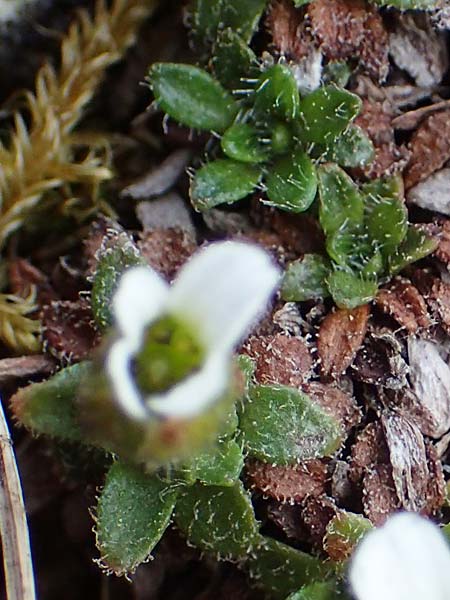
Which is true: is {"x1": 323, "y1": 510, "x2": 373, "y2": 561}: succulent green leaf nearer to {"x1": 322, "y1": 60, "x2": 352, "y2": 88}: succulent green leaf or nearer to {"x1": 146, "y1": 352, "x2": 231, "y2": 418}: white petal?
{"x1": 146, "y1": 352, "x2": 231, "y2": 418}: white petal

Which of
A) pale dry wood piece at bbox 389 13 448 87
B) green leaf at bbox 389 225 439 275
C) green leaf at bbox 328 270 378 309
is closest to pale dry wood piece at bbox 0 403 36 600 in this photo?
green leaf at bbox 328 270 378 309

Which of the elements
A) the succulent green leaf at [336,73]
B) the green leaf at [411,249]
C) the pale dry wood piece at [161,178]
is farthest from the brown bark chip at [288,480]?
the succulent green leaf at [336,73]

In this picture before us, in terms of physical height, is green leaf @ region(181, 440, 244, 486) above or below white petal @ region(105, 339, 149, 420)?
below

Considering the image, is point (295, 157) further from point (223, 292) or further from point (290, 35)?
point (223, 292)

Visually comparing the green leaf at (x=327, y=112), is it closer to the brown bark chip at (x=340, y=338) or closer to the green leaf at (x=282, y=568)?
the brown bark chip at (x=340, y=338)

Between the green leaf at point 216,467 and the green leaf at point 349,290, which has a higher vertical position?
the green leaf at point 349,290
